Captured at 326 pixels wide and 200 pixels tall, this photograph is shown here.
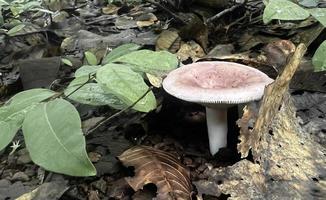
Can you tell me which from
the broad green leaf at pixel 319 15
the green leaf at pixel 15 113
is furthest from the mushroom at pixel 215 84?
the green leaf at pixel 15 113

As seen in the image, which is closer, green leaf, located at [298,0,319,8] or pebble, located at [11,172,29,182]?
pebble, located at [11,172,29,182]

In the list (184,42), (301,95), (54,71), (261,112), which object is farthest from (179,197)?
(184,42)

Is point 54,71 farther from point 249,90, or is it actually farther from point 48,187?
point 249,90

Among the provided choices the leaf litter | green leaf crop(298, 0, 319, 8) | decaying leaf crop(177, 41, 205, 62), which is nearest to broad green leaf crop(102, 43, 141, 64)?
the leaf litter

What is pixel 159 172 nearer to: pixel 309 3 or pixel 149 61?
pixel 149 61

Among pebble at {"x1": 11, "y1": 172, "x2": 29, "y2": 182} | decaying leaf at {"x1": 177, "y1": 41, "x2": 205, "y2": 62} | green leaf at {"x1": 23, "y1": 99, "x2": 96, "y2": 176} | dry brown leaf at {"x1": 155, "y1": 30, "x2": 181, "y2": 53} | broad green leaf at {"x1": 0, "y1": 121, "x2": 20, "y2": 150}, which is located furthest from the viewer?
dry brown leaf at {"x1": 155, "y1": 30, "x2": 181, "y2": 53}

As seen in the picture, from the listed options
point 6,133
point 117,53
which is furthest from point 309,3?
point 6,133

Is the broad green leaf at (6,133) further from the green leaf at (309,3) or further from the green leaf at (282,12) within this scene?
the green leaf at (309,3)

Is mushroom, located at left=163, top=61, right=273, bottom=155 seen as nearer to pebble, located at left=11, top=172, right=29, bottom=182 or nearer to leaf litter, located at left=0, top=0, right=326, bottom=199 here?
leaf litter, located at left=0, top=0, right=326, bottom=199
